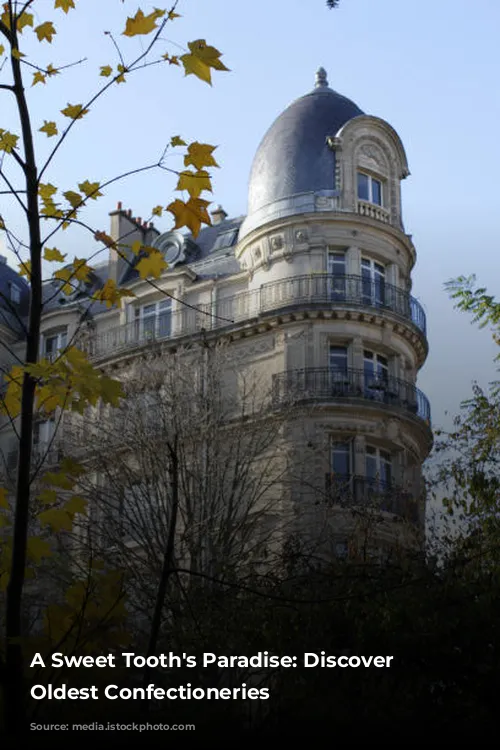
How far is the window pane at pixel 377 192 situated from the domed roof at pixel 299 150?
1.55 metres

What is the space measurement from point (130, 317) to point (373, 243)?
834 cm

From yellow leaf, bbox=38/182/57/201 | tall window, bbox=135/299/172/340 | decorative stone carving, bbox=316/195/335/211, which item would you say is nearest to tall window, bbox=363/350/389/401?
decorative stone carving, bbox=316/195/335/211

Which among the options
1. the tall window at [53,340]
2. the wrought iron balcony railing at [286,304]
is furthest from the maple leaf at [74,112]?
the tall window at [53,340]

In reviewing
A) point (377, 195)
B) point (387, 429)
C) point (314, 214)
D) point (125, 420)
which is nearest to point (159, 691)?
point (125, 420)

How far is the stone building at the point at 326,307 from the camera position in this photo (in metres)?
30.6

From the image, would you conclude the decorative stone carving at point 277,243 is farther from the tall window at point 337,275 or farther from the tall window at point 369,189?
the tall window at point 369,189

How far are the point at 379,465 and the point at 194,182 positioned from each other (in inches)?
1018

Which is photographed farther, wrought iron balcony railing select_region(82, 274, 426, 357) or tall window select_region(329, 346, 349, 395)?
wrought iron balcony railing select_region(82, 274, 426, 357)

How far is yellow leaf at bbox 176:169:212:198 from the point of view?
5.92m

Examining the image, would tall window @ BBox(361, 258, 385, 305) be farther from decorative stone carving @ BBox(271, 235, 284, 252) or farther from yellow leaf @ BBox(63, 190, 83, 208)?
yellow leaf @ BBox(63, 190, 83, 208)

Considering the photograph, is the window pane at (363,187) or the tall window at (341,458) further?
the window pane at (363,187)

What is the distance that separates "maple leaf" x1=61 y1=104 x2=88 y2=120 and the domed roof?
2765 cm

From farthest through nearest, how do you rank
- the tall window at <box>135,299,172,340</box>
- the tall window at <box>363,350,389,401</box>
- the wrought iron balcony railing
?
the tall window at <box>135,299,172,340</box>, the wrought iron balcony railing, the tall window at <box>363,350,389,401</box>

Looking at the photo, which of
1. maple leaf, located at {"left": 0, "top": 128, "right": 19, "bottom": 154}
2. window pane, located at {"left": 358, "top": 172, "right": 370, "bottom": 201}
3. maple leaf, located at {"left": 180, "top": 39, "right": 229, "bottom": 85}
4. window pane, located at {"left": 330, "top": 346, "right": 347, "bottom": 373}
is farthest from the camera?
window pane, located at {"left": 358, "top": 172, "right": 370, "bottom": 201}
